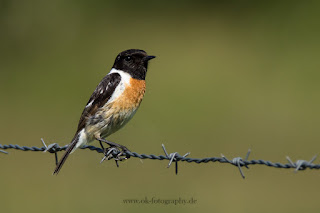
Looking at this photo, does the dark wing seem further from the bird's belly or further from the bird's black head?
the bird's black head

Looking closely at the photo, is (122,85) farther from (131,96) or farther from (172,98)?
(172,98)

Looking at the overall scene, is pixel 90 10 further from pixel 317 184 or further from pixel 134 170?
pixel 317 184

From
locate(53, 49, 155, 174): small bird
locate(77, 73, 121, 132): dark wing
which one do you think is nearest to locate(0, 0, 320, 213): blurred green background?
locate(53, 49, 155, 174): small bird

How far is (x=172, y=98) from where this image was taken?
1312cm

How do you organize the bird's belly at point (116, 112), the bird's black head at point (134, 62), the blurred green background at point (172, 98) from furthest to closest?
1. the blurred green background at point (172, 98)
2. the bird's black head at point (134, 62)
3. the bird's belly at point (116, 112)

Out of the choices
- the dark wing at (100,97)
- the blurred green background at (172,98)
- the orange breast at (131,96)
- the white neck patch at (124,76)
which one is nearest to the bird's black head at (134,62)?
the white neck patch at (124,76)

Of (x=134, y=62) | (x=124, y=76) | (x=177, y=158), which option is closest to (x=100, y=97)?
(x=124, y=76)

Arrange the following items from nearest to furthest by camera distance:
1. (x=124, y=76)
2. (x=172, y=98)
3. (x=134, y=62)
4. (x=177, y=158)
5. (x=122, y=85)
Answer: (x=177, y=158) → (x=122, y=85) → (x=124, y=76) → (x=134, y=62) → (x=172, y=98)

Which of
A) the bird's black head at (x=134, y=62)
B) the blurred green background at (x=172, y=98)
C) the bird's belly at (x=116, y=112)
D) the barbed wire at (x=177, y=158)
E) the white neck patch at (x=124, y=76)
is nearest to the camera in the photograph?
the barbed wire at (x=177, y=158)

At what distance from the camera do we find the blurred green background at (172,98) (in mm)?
9086

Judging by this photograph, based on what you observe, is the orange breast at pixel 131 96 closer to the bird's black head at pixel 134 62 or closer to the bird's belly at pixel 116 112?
the bird's belly at pixel 116 112

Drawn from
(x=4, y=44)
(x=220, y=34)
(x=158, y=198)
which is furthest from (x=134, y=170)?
(x=4, y=44)

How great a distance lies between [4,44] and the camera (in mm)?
16172

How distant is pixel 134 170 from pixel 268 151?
2.41 meters
